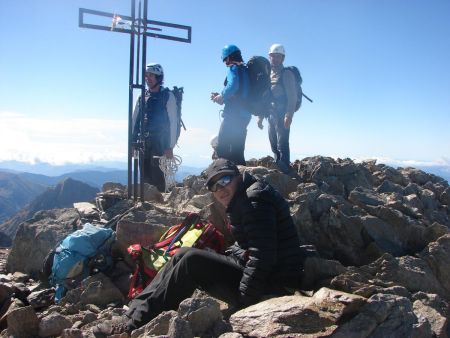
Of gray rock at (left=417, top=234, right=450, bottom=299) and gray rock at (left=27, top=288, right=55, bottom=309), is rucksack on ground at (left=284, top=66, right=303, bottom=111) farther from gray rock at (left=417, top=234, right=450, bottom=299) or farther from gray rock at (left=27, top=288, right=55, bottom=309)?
gray rock at (left=27, top=288, right=55, bottom=309)

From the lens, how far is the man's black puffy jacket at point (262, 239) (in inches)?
243

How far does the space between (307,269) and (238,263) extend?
1.30 m

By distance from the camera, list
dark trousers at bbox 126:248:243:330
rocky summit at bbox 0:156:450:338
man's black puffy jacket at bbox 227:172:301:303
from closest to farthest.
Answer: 1. rocky summit at bbox 0:156:450:338
2. man's black puffy jacket at bbox 227:172:301:303
3. dark trousers at bbox 126:248:243:330

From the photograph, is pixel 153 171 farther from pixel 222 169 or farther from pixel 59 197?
pixel 59 197

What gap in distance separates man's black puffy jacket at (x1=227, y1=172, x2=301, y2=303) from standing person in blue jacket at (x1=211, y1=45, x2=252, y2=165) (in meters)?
4.84

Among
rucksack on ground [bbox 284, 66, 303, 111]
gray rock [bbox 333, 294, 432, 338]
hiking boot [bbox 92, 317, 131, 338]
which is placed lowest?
hiking boot [bbox 92, 317, 131, 338]

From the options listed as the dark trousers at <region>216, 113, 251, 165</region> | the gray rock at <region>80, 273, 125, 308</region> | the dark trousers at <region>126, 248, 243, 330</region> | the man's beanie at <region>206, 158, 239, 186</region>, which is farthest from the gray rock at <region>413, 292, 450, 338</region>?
the dark trousers at <region>216, 113, 251, 165</region>

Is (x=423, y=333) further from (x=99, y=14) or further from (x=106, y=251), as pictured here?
(x=99, y=14)

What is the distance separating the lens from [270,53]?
1273cm

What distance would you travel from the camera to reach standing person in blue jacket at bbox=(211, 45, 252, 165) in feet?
36.5

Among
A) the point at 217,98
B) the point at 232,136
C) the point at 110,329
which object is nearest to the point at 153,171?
the point at 232,136

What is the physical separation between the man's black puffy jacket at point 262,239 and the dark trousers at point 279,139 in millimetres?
6219

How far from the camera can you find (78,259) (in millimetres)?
9047

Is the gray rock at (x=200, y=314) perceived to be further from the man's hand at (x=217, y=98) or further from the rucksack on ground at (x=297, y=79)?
the rucksack on ground at (x=297, y=79)
